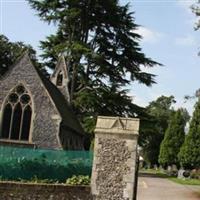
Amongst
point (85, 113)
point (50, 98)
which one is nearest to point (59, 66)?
point (85, 113)

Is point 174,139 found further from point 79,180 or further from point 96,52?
point 79,180

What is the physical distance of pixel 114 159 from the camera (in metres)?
15.8

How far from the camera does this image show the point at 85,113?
1759 inches

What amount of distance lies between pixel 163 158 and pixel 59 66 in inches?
1181

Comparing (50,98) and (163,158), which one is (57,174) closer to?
(50,98)

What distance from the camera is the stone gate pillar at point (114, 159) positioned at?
15570 mm

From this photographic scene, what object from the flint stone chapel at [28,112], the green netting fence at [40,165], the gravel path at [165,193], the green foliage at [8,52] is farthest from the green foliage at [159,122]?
the green netting fence at [40,165]

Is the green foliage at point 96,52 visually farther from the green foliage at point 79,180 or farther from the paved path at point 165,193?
the green foliage at point 79,180

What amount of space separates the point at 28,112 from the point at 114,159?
16492 mm

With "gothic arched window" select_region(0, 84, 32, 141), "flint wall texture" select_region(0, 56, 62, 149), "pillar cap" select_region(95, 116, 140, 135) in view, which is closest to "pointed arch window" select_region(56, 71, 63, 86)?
"flint wall texture" select_region(0, 56, 62, 149)

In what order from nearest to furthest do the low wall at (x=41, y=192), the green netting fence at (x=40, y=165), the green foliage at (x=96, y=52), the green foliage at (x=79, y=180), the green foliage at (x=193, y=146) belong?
the low wall at (x=41, y=192)
the green foliage at (x=79, y=180)
the green netting fence at (x=40, y=165)
the green foliage at (x=96, y=52)
the green foliage at (x=193, y=146)

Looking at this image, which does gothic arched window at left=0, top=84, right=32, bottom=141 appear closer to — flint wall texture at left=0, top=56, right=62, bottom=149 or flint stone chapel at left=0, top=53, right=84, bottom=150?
flint stone chapel at left=0, top=53, right=84, bottom=150

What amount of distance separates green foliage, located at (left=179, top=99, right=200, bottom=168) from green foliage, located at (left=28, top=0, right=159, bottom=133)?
34.9 ft

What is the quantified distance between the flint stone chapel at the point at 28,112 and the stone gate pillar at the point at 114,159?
1438 cm
